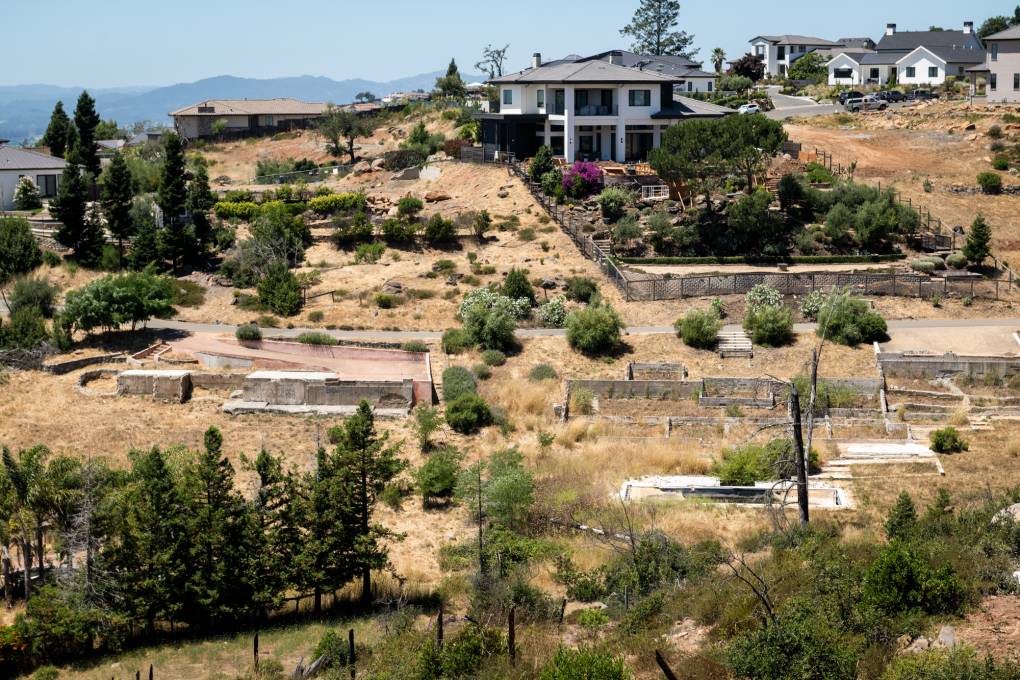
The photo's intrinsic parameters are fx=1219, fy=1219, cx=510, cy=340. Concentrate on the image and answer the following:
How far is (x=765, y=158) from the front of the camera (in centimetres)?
6088

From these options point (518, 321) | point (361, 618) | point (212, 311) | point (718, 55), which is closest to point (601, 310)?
point (518, 321)

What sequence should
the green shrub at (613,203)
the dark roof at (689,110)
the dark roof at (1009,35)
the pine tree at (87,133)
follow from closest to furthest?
the green shrub at (613,203) → the dark roof at (689,110) → the pine tree at (87,133) → the dark roof at (1009,35)

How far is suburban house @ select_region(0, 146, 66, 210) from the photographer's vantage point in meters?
66.3

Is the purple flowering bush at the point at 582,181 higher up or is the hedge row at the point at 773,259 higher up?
the purple flowering bush at the point at 582,181

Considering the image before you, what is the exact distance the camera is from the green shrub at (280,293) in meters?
51.5

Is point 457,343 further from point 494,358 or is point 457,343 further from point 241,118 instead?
point 241,118

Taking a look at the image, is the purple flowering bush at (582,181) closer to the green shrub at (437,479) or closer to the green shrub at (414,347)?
the green shrub at (414,347)

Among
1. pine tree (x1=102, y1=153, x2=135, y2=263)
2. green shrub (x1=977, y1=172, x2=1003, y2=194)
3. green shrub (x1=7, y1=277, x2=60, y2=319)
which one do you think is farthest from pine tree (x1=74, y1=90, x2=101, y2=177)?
green shrub (x1=977, y1=172, x2=1003, y2=194)

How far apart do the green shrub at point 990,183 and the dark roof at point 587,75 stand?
1666 cm

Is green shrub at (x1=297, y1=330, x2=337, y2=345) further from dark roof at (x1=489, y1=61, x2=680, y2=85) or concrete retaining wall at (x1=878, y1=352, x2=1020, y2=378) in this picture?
dark roof at (x1=489, y1=61, x2=680, y2=85)

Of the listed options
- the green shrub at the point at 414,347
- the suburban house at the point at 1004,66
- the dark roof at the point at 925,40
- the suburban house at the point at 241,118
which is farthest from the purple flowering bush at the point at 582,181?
the dark roof at the point at 925,40

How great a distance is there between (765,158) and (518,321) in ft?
61.8

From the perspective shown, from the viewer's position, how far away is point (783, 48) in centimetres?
12019

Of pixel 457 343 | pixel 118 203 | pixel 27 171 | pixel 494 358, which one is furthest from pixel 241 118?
pixel 494 358
